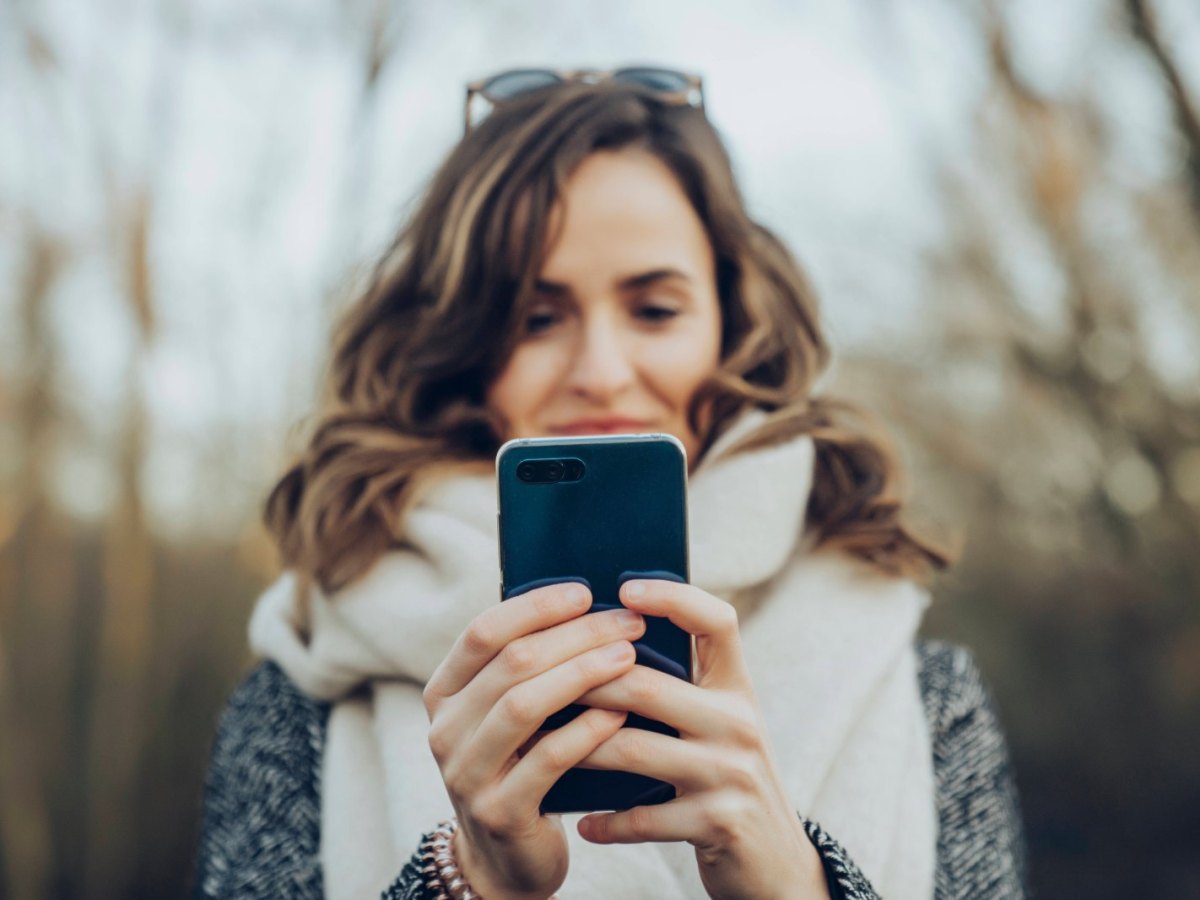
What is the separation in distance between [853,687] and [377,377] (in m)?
1.03

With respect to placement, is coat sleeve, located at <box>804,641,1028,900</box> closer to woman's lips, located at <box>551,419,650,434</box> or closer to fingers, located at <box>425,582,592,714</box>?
woman's lips, located at <box>551,419,650,434</box>

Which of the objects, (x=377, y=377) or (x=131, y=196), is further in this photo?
(x=131, y=196)

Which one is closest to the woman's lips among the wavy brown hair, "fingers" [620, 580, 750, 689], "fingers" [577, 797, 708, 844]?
the wavy brown hair

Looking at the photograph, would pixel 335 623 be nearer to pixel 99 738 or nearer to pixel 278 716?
pixel 278 716

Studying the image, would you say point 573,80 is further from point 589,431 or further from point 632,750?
point 632,750

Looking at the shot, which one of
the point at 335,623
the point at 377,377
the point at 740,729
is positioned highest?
the point at 377,377

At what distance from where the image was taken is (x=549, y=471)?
101cm

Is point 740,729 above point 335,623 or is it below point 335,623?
below

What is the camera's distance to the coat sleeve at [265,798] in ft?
4.57

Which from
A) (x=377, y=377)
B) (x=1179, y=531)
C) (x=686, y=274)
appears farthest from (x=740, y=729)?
(x=1179, y=531)

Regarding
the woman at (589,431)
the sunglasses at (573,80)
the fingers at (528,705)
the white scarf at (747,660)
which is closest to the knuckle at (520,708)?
the fingers at (528,705)

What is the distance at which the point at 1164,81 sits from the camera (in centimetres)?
454

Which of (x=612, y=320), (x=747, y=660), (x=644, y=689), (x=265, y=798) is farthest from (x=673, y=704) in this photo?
(x=265, y=798)

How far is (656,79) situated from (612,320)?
23.9 inches
